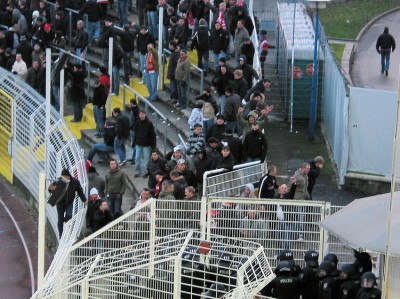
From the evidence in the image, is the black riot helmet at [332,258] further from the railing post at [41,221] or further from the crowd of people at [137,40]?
the crowd of people at [137,40]

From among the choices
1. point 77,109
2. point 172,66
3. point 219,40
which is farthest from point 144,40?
point 77,109

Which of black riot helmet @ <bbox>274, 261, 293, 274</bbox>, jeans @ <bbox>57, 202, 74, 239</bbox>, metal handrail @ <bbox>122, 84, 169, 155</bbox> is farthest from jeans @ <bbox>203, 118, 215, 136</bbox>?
black riot helmet @ <bbox>274, 261, 293, 274</bbox>

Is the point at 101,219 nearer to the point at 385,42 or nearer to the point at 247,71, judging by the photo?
the point at 247,71

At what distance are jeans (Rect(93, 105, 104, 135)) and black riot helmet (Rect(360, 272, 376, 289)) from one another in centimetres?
1312

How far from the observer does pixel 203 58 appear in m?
32.4

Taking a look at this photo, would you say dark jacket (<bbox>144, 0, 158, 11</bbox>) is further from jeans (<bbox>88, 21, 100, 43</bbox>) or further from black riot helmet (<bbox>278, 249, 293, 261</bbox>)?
black riot helmet (<bbox>278, 249, 293, 261</bbox>)

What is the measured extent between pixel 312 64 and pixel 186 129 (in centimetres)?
344

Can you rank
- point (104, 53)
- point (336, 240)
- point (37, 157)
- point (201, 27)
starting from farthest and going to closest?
point (104, 53)
point (201, 27)
point (37, 157)
point (336, 240)

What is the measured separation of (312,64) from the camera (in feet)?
101

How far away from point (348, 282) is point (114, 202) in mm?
7191

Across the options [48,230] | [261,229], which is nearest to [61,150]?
[48,230]

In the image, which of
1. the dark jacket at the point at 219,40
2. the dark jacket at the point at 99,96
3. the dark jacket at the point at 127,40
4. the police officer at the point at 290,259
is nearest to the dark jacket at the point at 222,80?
the dark jacket at the point at 219,40

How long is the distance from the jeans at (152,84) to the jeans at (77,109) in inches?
66.3

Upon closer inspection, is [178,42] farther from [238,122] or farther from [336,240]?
[336,240]
